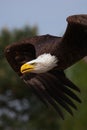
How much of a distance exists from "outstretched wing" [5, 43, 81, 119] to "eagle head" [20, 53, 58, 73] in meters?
0.74

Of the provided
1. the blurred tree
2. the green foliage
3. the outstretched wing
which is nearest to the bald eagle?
the outstretched wing

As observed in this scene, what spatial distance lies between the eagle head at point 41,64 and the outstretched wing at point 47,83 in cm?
74

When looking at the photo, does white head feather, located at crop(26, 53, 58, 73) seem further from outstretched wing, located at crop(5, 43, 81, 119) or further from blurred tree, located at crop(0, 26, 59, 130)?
blurred tree, located at crop(0, 26, 59, 130)

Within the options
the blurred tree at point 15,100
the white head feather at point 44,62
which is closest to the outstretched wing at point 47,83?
the white head feather at point 44,62

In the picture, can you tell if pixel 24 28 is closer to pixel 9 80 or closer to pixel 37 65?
pixel 9 80

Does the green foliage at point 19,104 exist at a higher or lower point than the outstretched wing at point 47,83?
lower

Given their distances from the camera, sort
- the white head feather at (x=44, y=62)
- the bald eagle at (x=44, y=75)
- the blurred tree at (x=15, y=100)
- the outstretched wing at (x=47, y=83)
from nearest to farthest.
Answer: the white head feather at (x=44, y=62), the bald eagle at (x=44, y=75), the outstretched wing at (x=47, y=83), the blurred tree at (x=15, y=100)

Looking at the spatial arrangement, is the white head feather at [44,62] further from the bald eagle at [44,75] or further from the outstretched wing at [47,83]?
the outstretched wing at [47,83]

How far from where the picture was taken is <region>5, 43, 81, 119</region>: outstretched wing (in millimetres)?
14203

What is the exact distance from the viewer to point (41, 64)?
43.5 feet

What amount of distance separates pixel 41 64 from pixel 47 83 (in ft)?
4.15

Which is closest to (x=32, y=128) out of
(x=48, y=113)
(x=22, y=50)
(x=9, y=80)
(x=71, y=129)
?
(x=48, y=113)

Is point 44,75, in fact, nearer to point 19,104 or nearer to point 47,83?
point 47,83

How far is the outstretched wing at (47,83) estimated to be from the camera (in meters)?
14.2
